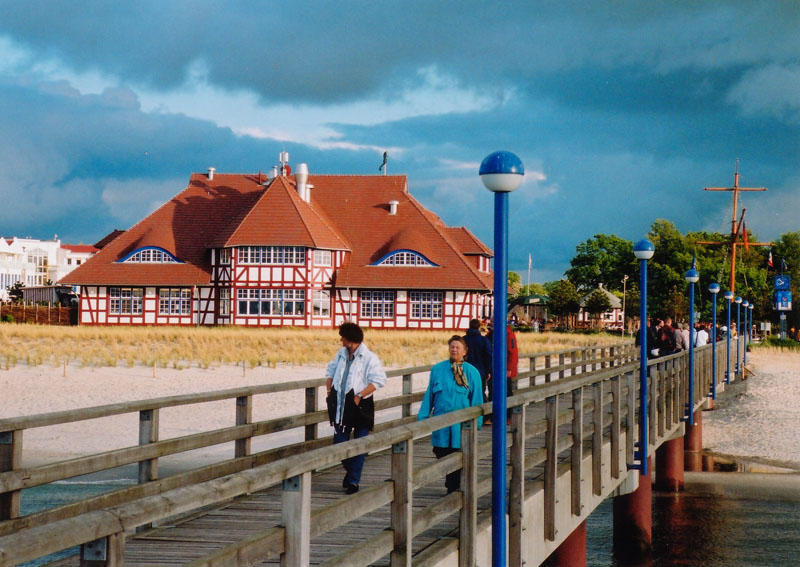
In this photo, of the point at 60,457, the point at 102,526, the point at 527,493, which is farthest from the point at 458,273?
the point at 102,526

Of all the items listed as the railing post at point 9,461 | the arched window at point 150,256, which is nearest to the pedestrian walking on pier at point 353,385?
the railing post at point 9,461

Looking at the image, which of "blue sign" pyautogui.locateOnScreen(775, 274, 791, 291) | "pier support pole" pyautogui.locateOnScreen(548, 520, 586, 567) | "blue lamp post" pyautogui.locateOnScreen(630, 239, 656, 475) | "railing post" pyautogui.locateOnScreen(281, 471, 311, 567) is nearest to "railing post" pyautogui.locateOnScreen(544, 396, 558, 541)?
"pier support pole" pyautogui.locateOnScreen(548, 520, 586, 567)

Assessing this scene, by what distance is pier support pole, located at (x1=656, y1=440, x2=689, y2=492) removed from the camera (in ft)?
71.8

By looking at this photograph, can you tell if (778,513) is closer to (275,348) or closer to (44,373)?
(44,373)

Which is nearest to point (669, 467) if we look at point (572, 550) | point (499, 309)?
point (572, 550)

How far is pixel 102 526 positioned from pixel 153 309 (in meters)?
59.1

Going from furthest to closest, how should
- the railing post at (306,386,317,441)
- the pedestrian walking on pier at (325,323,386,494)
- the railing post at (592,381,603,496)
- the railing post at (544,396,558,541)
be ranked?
the railing post at (592,381,603,496) < the railing post at (306,386,317,441) < the pedestrian walking on pier at (325,323,386,494) < the railing post at (544,396,558,541)

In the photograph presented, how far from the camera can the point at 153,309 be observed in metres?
60.3

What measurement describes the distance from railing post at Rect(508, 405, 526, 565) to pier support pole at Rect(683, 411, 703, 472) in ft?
62.5

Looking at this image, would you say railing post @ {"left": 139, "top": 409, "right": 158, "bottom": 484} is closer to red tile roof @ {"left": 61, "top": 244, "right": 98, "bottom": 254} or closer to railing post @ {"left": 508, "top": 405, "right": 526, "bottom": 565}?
railing post @ {"left": 508, "top": 405, "right": 526, "bottom": 565}

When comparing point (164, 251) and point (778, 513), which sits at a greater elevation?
point (164, 251)

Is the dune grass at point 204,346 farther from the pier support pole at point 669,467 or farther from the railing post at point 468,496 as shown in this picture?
the railing post at point 468,496

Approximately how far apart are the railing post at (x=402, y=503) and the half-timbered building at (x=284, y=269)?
52.5 meters

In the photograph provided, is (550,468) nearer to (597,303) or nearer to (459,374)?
(459,374)
